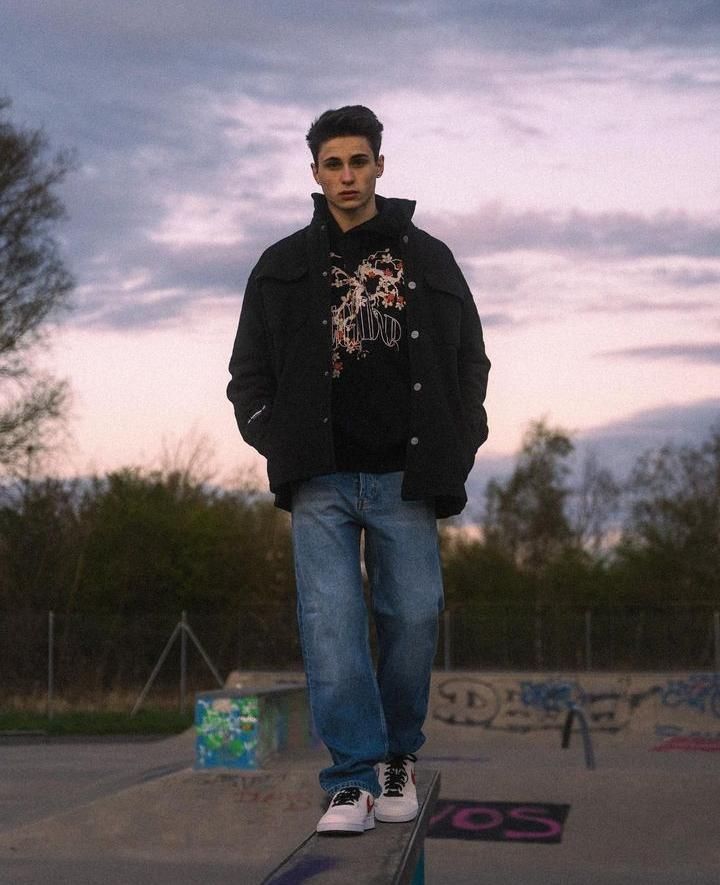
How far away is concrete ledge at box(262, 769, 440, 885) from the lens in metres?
3.24

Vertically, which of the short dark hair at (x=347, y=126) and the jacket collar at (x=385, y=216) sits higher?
the short dark hair at (x=347, y=126)

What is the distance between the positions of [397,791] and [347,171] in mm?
1802

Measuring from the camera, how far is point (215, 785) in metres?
10.6

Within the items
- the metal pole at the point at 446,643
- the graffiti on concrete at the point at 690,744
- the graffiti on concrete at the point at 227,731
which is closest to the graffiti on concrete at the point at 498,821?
the graffiti on concrete at the point at 227,731

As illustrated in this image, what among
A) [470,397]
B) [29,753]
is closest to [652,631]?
[29,753]

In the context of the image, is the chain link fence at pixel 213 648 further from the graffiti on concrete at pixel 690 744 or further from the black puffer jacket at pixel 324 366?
the black puffer jacket at pixel 324 366

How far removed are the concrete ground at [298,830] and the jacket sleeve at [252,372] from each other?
506 cm

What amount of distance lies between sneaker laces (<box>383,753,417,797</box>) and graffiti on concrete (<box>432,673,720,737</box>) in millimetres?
19409

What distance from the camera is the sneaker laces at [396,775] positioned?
4.00m

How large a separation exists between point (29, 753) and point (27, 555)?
1443cm

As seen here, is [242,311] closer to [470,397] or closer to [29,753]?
[470,397]

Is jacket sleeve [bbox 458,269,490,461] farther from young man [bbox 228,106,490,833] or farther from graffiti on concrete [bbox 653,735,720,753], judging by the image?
graffiti on concrete [bbox 653,735,720,753]

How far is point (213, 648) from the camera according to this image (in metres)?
29.3

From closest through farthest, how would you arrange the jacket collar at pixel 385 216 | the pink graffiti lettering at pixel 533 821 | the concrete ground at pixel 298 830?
the jacket collar at pixel 385 216, the concrete ground at pixel 298 830, the pink graffiti lettering at pixel 533 821
